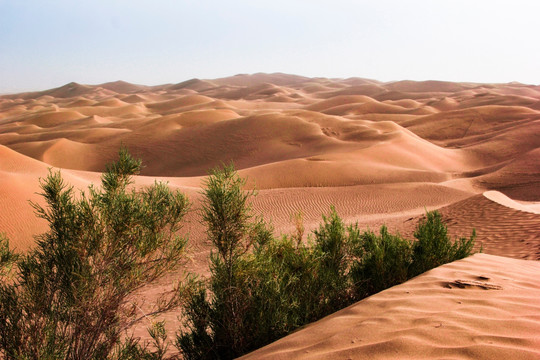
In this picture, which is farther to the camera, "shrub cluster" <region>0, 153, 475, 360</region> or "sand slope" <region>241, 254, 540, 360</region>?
"shrub cluster" <region>0, 153, 475, 360</region>

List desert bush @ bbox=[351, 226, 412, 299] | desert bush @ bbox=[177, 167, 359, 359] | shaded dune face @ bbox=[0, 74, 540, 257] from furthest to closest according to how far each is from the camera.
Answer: shaded dune face @ bbox=[0, 74, 540, 257]
desert bush @ bbox=[351, 226, 412, 299]
desert bush @ bbox=[177, 167, 359, 359]

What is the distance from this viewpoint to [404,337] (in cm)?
295

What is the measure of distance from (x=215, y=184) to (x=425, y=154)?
28513 millimetres

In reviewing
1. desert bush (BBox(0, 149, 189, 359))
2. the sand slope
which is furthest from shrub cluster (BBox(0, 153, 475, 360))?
the sand slope

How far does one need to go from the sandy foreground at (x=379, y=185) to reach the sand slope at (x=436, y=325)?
1cm

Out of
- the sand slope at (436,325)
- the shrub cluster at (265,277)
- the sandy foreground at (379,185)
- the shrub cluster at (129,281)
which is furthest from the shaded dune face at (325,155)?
the sand slope at (436,325)

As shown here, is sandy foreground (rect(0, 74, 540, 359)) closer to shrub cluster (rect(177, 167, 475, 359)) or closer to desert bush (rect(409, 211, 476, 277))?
desert bush (rect(409, 211, 476, 277))

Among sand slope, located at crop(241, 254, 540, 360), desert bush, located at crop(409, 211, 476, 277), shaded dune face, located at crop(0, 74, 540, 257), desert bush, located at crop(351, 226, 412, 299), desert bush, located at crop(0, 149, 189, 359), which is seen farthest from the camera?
shaded dune face, located at crop(0, 74, 540, 257)

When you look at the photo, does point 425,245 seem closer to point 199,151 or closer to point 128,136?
point 199,151

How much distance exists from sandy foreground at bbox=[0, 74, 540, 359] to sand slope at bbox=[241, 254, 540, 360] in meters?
0.01

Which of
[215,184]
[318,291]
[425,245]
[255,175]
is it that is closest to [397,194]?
[255,175]

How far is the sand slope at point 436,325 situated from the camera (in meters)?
2.75

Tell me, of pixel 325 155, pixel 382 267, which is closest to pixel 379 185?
pixel 325 155

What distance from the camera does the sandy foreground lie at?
320cm
